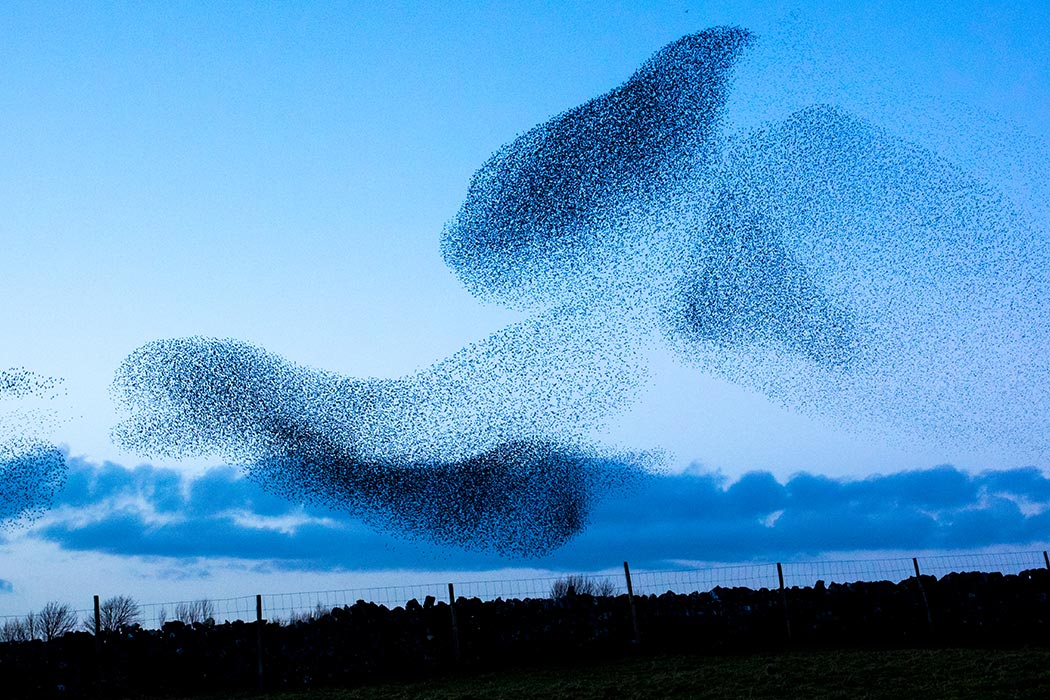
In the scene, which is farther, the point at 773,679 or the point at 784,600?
the point at 784,600

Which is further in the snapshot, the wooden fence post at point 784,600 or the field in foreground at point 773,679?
the wooden fence post at point 784,600

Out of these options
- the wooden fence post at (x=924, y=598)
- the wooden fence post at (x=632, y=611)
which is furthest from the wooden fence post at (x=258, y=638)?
the wooden fence post at (x=924, y=598)

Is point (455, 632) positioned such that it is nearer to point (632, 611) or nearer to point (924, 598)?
point (632, 611)

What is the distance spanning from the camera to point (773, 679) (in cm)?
1582

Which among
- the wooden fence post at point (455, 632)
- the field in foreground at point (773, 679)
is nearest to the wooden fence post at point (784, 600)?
the field in foreground at point (773, 679)

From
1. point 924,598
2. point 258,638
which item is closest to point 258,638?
point 258,638

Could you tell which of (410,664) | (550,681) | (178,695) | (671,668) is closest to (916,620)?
(671,668)

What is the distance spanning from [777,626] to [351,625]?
32.0ft

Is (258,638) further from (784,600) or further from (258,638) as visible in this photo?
(784,600)

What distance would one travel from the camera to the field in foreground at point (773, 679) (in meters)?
14.6

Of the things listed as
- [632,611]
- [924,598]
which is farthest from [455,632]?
[924,598]

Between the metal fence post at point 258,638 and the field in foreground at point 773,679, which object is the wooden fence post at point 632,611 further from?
the metal fence post at point 258,638

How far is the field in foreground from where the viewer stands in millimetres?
14562

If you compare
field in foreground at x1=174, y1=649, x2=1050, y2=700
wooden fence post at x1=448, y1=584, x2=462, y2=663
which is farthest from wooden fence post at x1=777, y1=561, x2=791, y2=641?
wooden fence post at x1=448, y1=584, x2=462, y2=663
